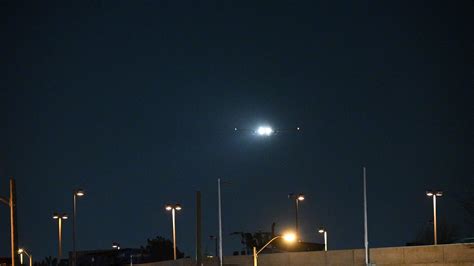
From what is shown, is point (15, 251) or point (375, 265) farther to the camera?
point (375, 265)

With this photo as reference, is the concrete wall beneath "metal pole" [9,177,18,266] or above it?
beneath

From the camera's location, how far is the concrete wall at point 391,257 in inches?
1976

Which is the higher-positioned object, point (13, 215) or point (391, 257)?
point (13, 215)

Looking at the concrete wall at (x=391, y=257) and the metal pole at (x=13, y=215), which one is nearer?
the metal pole at (x=13, y=215)

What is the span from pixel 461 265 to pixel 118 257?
8280 centimetres

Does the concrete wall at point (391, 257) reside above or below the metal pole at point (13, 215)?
below

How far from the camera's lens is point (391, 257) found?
2093 inches

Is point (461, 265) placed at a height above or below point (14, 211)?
below

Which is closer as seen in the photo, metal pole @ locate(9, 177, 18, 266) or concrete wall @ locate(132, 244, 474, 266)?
metal pole @ locate(9, 177, 18, 266)

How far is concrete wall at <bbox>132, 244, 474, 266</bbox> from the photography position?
5019 cm

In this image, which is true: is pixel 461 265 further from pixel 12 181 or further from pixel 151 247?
pixel 151 247

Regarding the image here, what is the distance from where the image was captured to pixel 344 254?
56.3m

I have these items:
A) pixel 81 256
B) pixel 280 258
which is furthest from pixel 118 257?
pixel 280 258

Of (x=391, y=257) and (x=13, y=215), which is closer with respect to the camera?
(x=13, y=215)
